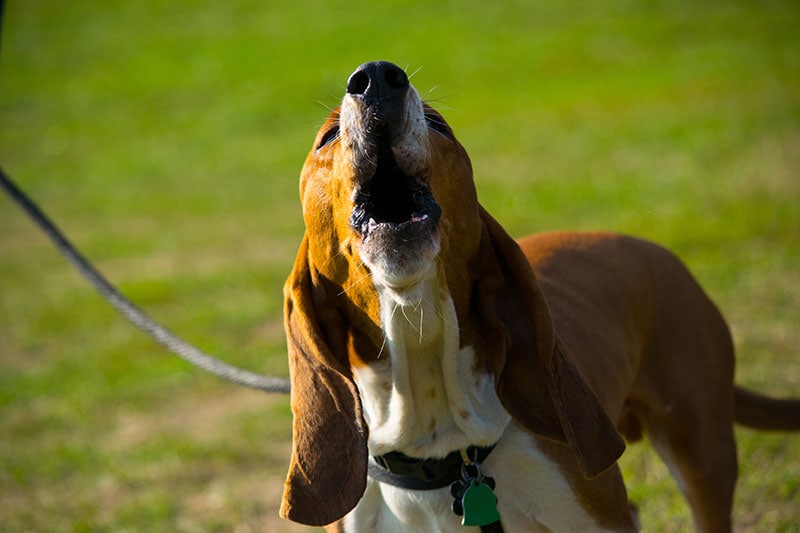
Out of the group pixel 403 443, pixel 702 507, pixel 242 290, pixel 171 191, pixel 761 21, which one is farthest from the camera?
pixel 761 21

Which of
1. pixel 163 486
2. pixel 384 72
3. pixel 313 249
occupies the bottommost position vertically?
pixel 163 486

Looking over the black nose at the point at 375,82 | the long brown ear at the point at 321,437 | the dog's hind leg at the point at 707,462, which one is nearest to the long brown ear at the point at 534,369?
the long brown ear at the point at 321,437

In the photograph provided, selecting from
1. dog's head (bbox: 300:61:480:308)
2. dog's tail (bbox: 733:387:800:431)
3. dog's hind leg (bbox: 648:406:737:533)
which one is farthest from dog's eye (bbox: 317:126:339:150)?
dog's tail (bbox: 733:387:800:431)

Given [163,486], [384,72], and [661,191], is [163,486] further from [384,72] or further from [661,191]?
[661,191]

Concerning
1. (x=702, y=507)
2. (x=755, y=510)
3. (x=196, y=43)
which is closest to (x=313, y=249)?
(x=702, y=507)

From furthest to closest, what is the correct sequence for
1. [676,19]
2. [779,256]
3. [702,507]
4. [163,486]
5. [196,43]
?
[196,43] < [676,19] < [779,256] < [163,486] < [702,507]

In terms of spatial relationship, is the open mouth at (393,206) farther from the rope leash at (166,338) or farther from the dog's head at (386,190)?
the rope leash at (166,338)

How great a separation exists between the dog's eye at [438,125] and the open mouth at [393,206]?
21cm

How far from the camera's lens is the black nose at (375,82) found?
3064 millimetres

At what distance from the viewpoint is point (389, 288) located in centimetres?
327

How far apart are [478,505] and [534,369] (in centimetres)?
46

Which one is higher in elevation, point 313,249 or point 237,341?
point 313,249

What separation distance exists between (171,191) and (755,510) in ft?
41.8

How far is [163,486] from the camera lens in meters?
6.55
